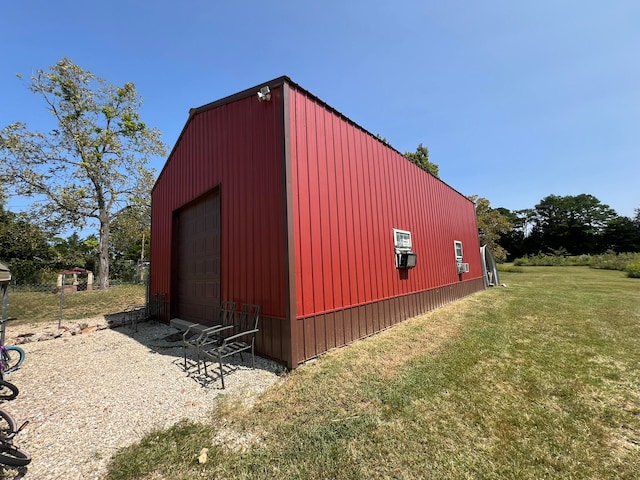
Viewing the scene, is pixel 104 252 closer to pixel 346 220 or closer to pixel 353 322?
pixel 346 220

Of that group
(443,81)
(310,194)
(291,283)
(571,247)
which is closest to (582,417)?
(291,283)

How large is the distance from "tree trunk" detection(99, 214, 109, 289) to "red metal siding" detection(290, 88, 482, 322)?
16.6 meters

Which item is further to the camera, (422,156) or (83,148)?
(422,156)

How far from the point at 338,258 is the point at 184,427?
10.0 feet

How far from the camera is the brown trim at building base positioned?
3.96 m

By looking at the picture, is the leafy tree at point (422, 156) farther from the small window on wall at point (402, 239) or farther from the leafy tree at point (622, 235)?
the leafy tree at point (622, 235)

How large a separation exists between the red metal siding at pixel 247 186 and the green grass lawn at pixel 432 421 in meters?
1.31

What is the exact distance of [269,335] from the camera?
402 cm

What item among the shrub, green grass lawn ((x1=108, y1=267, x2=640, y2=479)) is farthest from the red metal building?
the shrub

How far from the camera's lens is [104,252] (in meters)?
15.8

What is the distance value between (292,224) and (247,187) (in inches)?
54.6

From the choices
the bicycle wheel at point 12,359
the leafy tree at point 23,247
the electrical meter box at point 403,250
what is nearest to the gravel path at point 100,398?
the bicycle wheel at point 12,359

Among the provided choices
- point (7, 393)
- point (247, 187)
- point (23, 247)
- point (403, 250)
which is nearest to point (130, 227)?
point (23, 247)

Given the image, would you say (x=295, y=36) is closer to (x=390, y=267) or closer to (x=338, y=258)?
(x=338, y=258)
